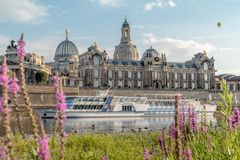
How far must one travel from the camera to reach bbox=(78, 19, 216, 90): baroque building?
8781 centimetres

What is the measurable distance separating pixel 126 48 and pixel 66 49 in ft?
66.6

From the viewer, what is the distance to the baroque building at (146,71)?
87.8m

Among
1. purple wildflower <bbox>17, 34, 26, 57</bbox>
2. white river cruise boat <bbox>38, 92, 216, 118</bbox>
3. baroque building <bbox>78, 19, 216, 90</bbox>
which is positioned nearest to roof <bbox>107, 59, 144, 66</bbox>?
baroque building <bbox>78, 19, 216, 90</bbox>

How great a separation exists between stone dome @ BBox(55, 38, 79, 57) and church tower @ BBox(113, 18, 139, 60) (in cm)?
1390

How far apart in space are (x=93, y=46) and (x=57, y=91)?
87233mm

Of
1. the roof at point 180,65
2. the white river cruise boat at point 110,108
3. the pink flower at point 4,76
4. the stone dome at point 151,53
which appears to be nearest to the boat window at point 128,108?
the white river cruise boat at point 110,108

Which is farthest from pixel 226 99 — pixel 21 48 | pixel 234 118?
pixel 21 48

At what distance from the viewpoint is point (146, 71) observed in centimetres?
9431

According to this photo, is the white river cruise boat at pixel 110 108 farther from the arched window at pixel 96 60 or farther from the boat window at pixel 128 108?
the arched window at pixel 96 60

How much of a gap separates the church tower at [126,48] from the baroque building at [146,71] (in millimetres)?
15861

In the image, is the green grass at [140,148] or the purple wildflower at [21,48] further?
the green grass at [140,148]

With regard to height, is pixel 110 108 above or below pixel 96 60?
below

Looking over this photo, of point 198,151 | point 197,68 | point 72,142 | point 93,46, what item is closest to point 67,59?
point 93,46

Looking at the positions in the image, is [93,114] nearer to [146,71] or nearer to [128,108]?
[128,108]
